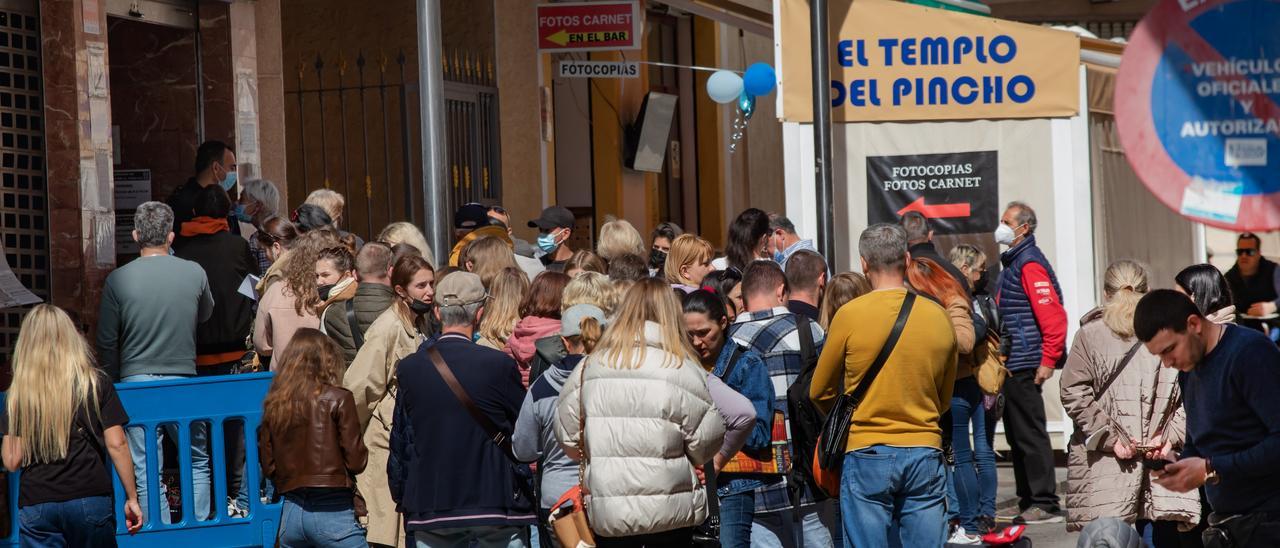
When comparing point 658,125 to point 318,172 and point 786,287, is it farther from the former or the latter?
point 786,287

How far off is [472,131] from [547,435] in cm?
929

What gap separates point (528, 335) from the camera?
7.31 meters

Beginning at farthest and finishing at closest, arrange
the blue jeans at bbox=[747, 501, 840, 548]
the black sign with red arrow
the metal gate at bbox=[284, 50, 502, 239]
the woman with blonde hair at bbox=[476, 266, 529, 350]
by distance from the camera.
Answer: the metal gate at bbox=[284, 50, 502, 239] → the black sign with red arrow → the woman with blonde hair at bbox=[476, 266, 529, 350] → the blue jeans at bbox=[747, 501, 840, 548]

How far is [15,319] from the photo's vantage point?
10234 millimetres

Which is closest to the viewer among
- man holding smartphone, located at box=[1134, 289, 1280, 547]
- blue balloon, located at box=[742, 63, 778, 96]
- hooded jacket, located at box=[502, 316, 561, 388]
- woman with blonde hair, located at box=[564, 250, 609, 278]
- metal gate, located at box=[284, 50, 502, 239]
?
man holding smartphone, located at box=[1134, 289, 1280, 547]

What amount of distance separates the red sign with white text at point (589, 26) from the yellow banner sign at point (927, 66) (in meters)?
3.21

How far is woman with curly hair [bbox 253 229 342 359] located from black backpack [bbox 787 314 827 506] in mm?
2568

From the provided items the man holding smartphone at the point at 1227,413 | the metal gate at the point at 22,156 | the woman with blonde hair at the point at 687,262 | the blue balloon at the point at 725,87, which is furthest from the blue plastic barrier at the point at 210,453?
the blue balloon at the point at 725,87

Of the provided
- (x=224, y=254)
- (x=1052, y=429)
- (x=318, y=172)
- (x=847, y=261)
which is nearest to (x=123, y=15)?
(x=224, y=254)

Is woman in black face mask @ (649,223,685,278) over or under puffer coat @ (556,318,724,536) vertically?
over

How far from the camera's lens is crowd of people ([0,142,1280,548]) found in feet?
19.3

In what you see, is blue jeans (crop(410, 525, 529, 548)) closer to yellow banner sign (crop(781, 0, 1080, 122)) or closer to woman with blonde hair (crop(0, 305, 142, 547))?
woman with blonde hair (crop(0, 305, 142, 547))

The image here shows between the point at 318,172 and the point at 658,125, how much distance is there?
5.42 m

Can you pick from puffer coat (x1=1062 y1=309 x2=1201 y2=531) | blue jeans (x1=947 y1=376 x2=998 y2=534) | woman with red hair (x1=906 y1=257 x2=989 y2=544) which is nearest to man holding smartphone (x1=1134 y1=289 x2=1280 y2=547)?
puffer coat (x1=1062 y1=309 x2=1201 y2=531)
